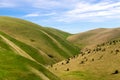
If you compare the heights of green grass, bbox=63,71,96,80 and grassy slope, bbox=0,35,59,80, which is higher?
grassy slope, bbox=0,35,59,80

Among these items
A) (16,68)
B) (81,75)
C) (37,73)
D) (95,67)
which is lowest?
(81,75)

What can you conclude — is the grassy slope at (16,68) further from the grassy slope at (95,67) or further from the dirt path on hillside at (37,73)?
the grassy slope at (95,67)

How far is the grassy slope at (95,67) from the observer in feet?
244

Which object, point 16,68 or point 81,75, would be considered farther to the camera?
point 81,75

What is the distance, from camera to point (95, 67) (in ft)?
279

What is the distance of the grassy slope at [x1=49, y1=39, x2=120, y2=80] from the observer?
74.2 m

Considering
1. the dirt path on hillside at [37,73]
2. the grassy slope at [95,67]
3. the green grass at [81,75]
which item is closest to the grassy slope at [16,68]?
the dirt path on hillside at [37,73]

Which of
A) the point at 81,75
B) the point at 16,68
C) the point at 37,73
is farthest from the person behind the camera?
the point at 81,75

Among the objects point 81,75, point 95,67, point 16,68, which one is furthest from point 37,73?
point 95,67

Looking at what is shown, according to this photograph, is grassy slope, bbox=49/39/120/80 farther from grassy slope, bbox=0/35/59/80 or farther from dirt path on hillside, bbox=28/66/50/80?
dirt path on hillside, bbox=28/66/50/80

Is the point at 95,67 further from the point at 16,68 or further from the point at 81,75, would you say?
the point at 16,68

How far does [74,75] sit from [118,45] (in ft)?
103

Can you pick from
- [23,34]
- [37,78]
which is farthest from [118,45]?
[23,34]

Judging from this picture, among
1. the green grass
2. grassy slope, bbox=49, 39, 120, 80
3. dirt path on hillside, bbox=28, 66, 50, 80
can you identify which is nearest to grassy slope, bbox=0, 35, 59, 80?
dirt path on hillside, bbox=28, 66, 50, 80
